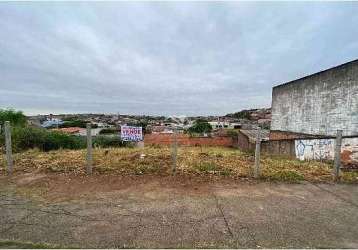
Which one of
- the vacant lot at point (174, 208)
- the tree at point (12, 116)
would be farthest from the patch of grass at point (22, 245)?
the tree at point (12, 116)

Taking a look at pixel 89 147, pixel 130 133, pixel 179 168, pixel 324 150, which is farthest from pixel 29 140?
pixel 324 150

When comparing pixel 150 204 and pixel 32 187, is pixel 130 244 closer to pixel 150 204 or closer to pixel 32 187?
pixel 150 204

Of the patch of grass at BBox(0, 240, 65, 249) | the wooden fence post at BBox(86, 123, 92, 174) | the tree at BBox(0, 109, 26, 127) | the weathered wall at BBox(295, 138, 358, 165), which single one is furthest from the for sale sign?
the tree at BBox(0, 109, 26, 127)

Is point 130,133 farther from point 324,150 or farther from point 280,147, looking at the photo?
point 280,147

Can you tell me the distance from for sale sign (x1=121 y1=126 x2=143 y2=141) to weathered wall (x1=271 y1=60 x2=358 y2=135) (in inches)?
451

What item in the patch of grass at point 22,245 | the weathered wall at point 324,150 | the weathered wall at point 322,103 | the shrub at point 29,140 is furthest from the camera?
the weathered wall at point 322,103

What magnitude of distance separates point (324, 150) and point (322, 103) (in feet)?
24.2

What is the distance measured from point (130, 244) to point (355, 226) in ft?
11.1

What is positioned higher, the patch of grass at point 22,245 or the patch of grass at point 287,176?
the patch of grass at point 287,176

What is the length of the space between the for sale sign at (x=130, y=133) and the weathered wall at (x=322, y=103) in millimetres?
11460

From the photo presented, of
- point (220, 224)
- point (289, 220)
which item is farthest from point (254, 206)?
point (220, 224)

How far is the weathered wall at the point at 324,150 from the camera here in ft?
29.8

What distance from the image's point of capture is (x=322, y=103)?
16.7m

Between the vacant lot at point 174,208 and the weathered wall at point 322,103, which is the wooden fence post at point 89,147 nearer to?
the vacant lot at point 174,208
